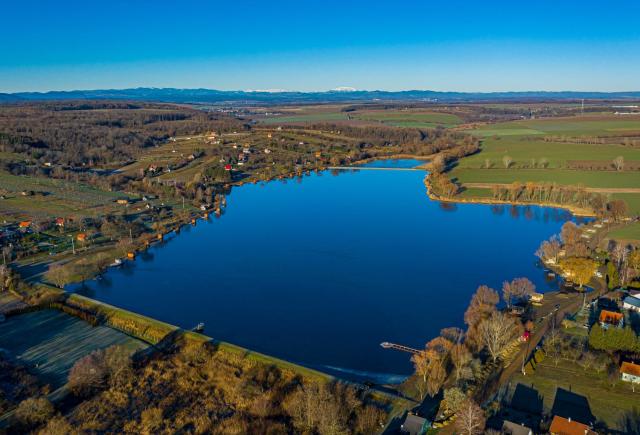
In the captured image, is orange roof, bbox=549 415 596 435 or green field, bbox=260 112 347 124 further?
green field, bbox=260 112 347 124

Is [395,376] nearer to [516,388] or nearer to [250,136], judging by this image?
[516,388]

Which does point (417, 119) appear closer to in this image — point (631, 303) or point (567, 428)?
point (631, 303)

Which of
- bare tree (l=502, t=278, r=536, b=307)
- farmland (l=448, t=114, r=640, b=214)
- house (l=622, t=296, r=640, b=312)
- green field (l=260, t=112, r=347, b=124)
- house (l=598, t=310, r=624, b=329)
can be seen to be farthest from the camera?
green field (l=260, t=112, r=347, b=124)

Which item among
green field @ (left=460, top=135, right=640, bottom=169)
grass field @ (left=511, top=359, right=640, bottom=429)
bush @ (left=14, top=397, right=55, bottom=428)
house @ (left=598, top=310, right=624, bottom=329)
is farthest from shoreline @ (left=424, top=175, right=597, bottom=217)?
bush @ (left=14, top=397, right=55, bottom=428)

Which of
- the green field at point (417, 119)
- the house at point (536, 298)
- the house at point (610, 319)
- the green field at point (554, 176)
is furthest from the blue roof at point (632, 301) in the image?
the green field at point (417, 119)

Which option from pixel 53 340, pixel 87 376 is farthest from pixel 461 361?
pixel 53 340

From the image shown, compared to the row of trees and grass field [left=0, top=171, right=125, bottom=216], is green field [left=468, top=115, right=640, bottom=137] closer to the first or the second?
the row of trees
